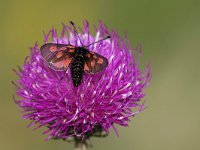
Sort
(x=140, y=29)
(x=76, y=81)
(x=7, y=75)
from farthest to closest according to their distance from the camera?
(x=140, y=29)
(x=7, y=75)
(x=76, y=81)

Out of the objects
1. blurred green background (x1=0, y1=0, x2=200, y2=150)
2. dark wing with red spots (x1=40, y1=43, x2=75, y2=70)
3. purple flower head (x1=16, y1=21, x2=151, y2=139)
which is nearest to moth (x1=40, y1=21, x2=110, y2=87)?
dark wing with red spots (x1=40, y1=43, x2=75, y2=70)

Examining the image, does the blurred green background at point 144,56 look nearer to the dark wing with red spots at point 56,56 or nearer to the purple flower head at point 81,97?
the purple flower head at point 81,97

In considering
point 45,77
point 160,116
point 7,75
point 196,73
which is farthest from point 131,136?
point 45,77

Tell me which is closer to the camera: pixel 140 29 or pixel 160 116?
pixel 160 116

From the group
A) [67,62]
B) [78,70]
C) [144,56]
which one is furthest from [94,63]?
[144,56]

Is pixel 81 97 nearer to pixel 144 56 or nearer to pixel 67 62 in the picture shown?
pixel 67 62

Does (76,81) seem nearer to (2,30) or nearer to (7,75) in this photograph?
(7,75)
